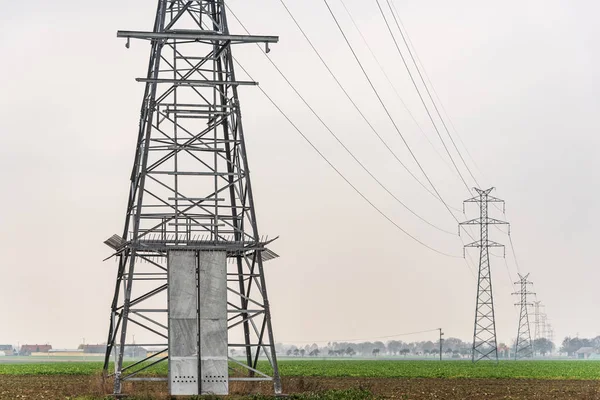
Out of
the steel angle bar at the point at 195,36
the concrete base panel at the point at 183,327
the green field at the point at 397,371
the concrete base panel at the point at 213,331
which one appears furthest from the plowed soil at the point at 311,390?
the steel angle bar at the point at 195,36

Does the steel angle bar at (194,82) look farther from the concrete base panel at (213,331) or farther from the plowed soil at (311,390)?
the plowed soil at (311,390)

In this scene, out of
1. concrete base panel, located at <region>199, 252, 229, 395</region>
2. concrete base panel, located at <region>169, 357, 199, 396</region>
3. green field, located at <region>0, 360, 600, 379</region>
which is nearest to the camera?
concrete base panel, located at <region>169, 357, 199, 396</region>

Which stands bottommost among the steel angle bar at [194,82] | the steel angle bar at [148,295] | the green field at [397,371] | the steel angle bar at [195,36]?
the green field at [397,371]

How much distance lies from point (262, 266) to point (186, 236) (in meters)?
3.17

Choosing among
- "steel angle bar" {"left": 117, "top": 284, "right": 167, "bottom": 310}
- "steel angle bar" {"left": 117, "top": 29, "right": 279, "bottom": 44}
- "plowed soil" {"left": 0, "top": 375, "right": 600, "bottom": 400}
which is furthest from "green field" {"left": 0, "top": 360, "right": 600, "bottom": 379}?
"steel angle bar" {"left": 117, "top": 29, "right": 279, "bottom": 44}

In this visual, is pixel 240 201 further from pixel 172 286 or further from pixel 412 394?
pixel 412 394

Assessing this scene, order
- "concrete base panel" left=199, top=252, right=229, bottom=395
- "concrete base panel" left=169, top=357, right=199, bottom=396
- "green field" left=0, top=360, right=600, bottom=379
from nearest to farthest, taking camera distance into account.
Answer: "concrete base panel" left=169, top=357, right=199, bottom=396
"concrete base panel" left=199, top=252, right=229, bottom=395
"green field" left=0, top=360, right=600, bottom=379

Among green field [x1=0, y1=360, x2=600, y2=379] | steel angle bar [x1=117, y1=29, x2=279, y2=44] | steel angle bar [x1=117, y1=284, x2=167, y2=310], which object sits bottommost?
green field [x1=0, y1=360, x2=600, y2=379]

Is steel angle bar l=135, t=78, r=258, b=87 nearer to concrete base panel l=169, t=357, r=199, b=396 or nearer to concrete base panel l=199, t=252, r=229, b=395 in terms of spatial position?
concrete base panel l=199, t=252, r=229, b=395

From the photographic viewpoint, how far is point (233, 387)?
3772cm

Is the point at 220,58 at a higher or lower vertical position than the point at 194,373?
higher

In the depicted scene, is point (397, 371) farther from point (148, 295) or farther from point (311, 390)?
point (148, 295)

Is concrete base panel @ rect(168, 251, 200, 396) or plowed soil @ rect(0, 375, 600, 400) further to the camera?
plowed soil @ rect(0, 375, 600, 400)

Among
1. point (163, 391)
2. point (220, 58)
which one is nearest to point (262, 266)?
point (163, 391)
